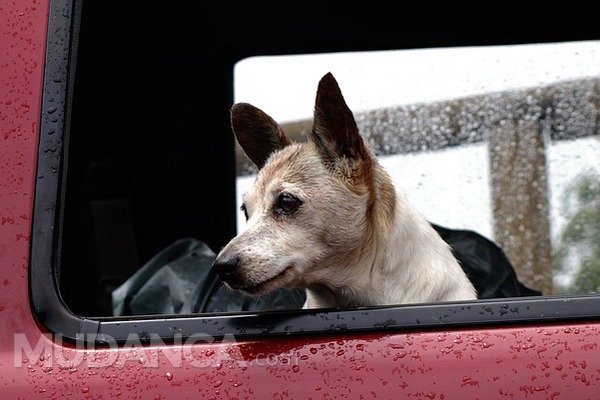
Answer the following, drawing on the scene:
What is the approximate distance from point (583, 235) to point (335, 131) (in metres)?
1.52

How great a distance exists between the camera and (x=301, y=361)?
4.91ft

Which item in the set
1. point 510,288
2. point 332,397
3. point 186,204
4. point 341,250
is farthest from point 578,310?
point 186,204

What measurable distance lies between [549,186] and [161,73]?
1.43 m

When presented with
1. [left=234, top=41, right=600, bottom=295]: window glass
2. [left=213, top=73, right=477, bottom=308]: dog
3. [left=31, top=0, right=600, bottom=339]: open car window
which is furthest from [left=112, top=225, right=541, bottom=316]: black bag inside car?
[left=213, top=73, right=477, bottom=308]: dog

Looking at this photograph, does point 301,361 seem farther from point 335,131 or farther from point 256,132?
point 256,132

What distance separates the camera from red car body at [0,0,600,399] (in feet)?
4.82

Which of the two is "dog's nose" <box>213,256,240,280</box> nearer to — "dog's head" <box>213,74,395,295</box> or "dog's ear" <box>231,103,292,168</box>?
"dog's head" <box>213,74,395,295</box>

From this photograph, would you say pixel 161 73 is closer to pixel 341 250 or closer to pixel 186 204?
pixel 186 204

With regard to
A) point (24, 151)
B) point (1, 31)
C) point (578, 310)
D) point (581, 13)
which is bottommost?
point (578, 310)

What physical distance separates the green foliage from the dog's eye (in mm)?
1500

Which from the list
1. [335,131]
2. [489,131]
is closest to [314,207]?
[335,131]

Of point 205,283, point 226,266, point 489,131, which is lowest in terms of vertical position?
point 205,283

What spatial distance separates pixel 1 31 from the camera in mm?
1666

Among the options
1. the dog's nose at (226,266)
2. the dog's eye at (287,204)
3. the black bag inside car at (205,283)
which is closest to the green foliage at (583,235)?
the black bag inside car at (205,283)
